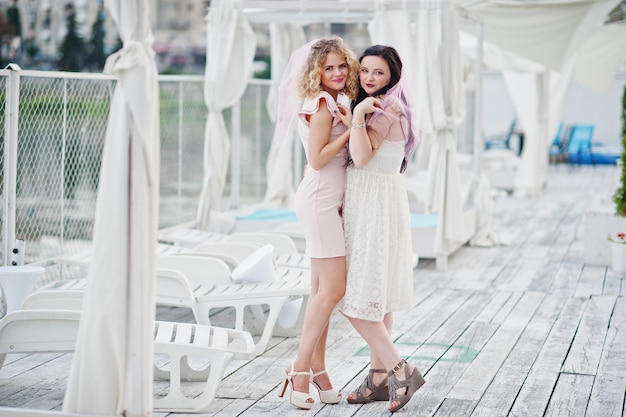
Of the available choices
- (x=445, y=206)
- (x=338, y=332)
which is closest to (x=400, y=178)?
(x=338, y=332)

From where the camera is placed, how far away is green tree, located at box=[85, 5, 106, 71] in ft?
124

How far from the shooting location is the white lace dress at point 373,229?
13.6ft

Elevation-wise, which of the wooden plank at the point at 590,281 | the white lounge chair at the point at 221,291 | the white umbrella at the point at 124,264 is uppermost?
the white umbrella at the point at 124,264

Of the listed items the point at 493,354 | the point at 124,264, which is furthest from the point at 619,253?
the point at 124,264

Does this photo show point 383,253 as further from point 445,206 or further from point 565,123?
point 565,123

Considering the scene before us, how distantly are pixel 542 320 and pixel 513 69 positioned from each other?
27.9ft

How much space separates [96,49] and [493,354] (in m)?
35.4

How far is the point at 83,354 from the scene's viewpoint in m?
3.52

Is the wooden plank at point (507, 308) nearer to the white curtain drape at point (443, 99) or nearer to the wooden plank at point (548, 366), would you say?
the wooden plank at point (548, 366)

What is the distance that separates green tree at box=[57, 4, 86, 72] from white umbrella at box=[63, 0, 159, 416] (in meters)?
34.1

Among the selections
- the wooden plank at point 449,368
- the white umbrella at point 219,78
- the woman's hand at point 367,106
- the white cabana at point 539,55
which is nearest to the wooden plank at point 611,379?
the wooden plank at point 449,368

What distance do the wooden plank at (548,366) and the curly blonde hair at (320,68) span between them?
4.97 ft

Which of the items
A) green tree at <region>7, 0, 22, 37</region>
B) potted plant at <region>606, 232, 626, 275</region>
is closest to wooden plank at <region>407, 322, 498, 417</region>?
potted plant at <region>606, 232, 626, 275</region>

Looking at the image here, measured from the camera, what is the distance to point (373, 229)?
163 inches
